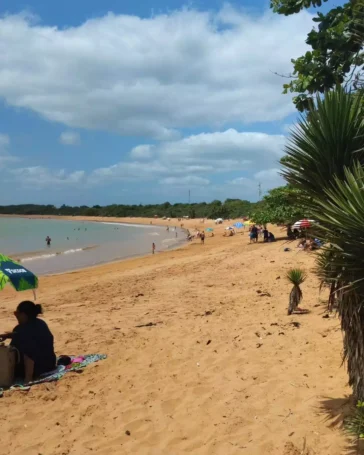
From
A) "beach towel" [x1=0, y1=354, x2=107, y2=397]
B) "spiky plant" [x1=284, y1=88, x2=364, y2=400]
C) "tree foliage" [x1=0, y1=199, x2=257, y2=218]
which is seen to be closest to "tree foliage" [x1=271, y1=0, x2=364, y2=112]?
"spiky plant" [x1=284, y1=88, x2=364, y2=400]

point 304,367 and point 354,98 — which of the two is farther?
point 304,367

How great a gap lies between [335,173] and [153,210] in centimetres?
11690

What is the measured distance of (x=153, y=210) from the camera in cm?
11975

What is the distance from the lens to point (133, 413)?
13.6ft

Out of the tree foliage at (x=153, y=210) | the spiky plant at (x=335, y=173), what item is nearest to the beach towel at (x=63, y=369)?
the spiky plant at (x=335, y=173)

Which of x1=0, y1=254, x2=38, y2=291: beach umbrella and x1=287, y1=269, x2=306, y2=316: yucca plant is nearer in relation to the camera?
x1=0, y1=254, x2=38, y2=291: beach umbrella

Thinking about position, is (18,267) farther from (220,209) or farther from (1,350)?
(220,209)

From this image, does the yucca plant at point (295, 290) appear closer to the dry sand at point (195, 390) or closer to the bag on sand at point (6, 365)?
the dry sand at point (195, 390)

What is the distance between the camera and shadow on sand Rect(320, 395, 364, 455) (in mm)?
3111

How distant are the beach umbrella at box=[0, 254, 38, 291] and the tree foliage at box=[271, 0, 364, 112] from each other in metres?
3.51

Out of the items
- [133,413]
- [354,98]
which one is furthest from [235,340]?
[354,98]

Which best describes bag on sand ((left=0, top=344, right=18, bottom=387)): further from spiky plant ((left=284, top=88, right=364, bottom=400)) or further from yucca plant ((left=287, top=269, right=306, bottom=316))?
yucca plant ((left=287, top=269, right=306, bottom=316))

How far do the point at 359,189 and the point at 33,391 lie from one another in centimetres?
385

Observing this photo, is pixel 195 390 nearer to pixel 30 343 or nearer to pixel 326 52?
pixel 30 343
